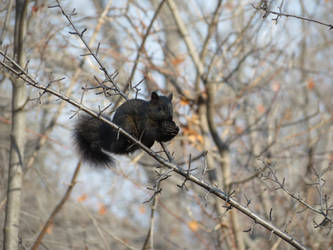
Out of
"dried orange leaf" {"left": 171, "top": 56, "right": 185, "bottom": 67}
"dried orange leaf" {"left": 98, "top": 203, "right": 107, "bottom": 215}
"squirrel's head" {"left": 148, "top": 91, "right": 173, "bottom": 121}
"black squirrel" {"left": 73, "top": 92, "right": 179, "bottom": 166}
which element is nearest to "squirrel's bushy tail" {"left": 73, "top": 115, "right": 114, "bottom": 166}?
"black squirrel" {"left": 73, "top": 92, "right": 179, "bottom": 166}

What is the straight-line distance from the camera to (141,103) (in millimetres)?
3189

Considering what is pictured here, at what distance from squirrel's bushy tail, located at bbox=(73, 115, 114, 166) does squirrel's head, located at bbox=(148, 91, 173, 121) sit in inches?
18.1

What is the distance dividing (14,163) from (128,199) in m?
4.44

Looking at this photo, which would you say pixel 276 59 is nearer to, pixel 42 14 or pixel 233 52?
pixel 233 52

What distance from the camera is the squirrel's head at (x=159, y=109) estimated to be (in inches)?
124

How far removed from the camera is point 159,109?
319 centimetres

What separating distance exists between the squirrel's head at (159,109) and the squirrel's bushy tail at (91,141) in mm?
459

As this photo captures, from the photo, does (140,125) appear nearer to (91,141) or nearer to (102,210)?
(91,141)

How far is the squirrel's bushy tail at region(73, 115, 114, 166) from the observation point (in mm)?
3434

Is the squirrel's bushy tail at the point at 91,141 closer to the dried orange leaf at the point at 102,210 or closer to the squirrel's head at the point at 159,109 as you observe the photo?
the squirrel's head at the point at 159,109

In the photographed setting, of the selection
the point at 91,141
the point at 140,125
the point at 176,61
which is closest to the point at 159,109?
the point at 140,125

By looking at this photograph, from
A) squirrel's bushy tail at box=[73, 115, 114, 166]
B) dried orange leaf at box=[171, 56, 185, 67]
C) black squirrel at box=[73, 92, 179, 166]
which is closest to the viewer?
black squirrel at box=[73, 92, 179, 166]

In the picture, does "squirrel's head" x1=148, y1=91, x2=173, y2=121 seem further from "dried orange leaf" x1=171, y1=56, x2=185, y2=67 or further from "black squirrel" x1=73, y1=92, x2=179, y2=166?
"dried orange leaf" x1=171, y1=56, x2=185, y2=67

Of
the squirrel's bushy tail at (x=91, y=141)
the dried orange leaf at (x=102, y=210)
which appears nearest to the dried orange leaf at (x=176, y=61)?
the squirrel's bushy tail at (x=91, y=141)
